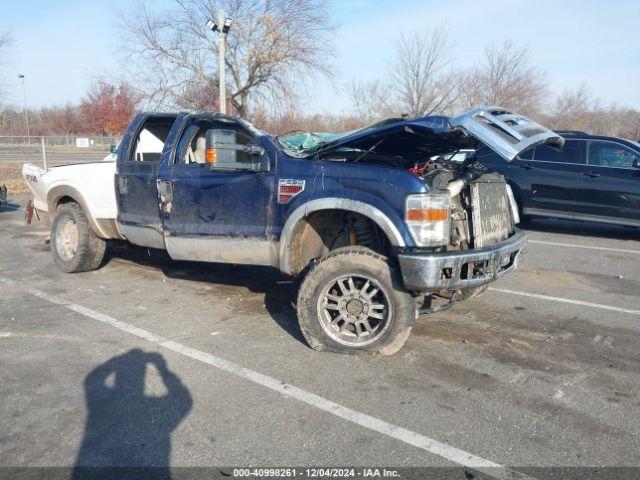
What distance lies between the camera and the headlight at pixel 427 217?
4.04m

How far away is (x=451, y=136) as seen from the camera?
4699 millimetres

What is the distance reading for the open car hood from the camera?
4066mm

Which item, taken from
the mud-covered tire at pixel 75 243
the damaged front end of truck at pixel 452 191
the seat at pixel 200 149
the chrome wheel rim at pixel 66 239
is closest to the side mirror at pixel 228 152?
the damaged front end of truck at pixel 452 191

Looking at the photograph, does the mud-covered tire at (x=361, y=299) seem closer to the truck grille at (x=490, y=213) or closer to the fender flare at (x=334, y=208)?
the fender flare at (x=334, y=208)

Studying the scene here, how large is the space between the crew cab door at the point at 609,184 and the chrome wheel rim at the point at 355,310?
6.98 meters

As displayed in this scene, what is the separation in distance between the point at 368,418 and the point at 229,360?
4.33 feet

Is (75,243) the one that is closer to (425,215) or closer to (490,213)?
(425,215)

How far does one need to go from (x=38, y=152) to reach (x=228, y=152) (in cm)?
1645

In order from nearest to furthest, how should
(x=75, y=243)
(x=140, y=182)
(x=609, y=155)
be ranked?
(x=140, y=182)
(x=75, y=243)
(x=609, y=155)

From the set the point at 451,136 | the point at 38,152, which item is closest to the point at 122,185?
the point at 451,136

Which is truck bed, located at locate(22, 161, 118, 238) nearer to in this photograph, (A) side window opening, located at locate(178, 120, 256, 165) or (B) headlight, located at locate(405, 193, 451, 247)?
(A) side window opening, located at locate(178, 120, 256, 165)

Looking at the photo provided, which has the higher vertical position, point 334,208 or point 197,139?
point 197,139

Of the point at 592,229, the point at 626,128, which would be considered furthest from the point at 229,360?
the point at 626,128

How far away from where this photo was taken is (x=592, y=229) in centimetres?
1080
